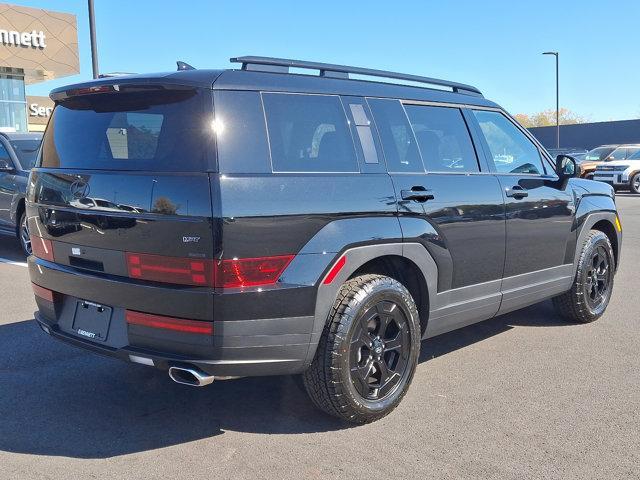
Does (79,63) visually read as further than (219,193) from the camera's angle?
Yes

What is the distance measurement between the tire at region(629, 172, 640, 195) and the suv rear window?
77.2ft

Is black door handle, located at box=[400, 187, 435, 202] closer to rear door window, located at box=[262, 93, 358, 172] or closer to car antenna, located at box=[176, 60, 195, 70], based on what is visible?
rear door window, located at box=[262, 93, 358, 172]

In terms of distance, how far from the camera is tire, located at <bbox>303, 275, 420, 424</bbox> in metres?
3.55

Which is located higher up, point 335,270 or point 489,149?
point 489,149

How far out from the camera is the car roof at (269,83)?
336 centimetres

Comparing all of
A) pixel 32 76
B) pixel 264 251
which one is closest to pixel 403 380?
pixel 264 251

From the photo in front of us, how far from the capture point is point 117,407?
403 cm

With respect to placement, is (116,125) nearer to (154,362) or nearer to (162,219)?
(162,219)

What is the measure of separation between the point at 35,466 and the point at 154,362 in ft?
2.54

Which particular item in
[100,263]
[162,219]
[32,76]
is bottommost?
[100,263]

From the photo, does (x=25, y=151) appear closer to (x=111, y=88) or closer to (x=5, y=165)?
(x=5, y=165)

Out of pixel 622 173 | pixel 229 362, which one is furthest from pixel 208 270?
pixel 622 173

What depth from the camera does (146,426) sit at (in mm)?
3768

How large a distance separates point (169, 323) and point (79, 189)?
959 millimetres
